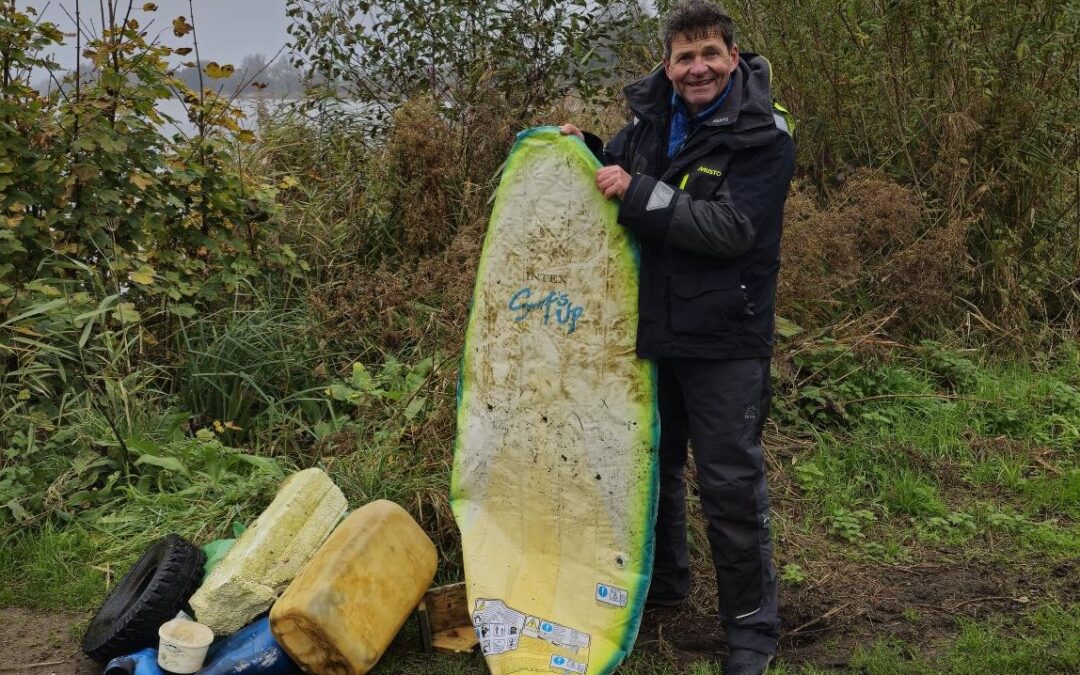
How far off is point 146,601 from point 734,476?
2.01 m

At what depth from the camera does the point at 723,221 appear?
9.90ft

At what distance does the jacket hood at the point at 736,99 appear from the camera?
3090 mm

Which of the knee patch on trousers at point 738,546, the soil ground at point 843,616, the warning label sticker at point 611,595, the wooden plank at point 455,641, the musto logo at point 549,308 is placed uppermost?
the musto logo at point 549,308

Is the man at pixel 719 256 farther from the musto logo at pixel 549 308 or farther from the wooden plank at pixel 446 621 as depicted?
the wooden plank at pixel 446 621

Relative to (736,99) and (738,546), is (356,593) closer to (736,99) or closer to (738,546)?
(738,546)

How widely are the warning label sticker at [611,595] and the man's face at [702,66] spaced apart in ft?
5.32

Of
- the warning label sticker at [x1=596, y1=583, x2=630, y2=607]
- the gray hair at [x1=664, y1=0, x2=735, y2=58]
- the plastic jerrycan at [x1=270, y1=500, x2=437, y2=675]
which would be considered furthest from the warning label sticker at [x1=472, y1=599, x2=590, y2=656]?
the gray hair at [x1=664, y1=0, x2=735, y2=58]

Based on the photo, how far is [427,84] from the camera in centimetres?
677

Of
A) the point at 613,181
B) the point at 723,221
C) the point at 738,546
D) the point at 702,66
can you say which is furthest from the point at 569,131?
the point at 738,546

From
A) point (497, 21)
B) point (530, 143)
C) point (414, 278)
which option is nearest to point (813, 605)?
point (530, 143)

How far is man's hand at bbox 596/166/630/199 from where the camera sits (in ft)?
10.6

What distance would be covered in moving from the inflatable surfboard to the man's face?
447mm

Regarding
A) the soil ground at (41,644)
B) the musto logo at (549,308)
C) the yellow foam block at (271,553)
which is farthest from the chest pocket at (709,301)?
the soil ground at (41,644)

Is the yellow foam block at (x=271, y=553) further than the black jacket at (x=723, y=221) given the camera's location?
Yes
